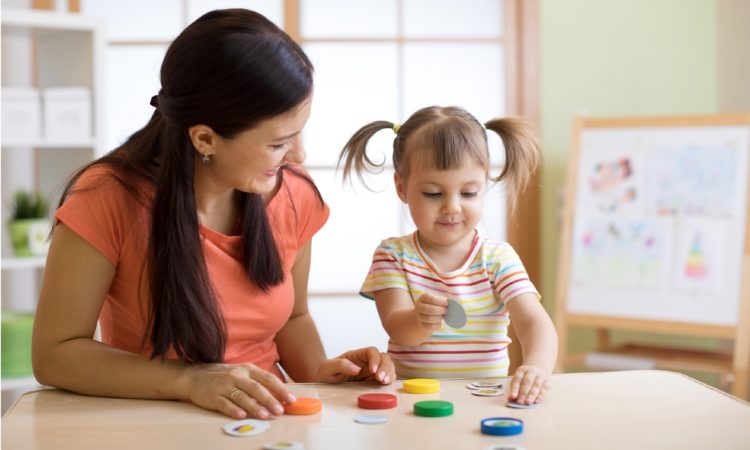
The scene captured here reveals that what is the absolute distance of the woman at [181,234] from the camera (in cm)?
129

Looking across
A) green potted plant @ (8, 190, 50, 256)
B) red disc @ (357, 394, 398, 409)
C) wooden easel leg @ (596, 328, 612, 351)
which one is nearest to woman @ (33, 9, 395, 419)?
red disc @ (357, 394, 398, 409)

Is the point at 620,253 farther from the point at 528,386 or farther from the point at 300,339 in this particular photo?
the point at 528,386

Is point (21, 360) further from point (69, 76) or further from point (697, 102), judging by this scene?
point (697, 102)

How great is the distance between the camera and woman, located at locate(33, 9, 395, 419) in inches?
50.6

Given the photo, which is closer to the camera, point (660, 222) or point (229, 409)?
point (229, 409)

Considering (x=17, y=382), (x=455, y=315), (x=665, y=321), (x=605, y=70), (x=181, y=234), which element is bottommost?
(x=17, y=382)

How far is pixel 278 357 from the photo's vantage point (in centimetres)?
165

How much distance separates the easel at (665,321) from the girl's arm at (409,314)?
195cm

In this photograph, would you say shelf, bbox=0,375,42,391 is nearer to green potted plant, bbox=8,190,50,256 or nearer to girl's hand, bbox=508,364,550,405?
green potted plant, bbox=8,190,50,256

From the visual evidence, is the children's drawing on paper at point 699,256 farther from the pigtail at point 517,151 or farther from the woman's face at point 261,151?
the woman's face at point 261,151

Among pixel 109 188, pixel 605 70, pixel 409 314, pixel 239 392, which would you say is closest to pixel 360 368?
pixel 409 314

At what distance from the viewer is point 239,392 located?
3.82 feet

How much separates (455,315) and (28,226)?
2.45 m

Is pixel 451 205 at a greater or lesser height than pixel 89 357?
greater
